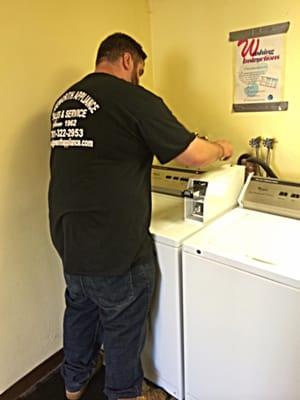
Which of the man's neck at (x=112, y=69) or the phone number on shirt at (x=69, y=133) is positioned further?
the man's neck at (x=112, y=69)

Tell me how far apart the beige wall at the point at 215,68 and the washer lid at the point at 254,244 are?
42 cm

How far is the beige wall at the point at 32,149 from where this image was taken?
4.80ft

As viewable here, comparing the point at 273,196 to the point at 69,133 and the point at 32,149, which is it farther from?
the point at 32,149

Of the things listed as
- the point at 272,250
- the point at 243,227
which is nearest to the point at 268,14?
the point at 243,227

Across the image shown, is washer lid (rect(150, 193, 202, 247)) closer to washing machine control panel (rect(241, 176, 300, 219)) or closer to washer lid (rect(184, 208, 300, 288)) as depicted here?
washer lid (rect(184, 208, 300, 288))

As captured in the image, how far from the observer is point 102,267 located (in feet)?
4.35

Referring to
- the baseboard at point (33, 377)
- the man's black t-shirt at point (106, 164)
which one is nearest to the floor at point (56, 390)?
the baseboard at point (33, 377)

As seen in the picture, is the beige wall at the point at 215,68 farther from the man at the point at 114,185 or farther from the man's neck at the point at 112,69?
the man's neck at the point at 112,69

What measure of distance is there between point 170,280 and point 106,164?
1.73 ft

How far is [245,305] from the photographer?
124cm

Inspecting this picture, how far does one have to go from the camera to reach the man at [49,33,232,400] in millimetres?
1241

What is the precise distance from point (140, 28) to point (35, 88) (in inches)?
31.4

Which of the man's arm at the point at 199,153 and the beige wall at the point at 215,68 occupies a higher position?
the beige wall at the point at 215,68

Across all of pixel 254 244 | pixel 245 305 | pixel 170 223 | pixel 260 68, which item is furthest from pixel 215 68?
pixel 245 305
